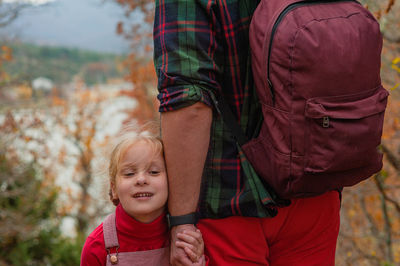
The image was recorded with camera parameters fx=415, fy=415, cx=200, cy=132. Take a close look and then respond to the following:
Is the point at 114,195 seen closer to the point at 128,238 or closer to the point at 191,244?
the point at 128,238

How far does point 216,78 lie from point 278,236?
1.92 ft

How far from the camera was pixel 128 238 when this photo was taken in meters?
1.50

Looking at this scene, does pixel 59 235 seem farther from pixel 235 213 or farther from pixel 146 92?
pixel 146 92

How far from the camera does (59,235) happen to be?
7.72m

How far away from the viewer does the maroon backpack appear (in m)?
1.18

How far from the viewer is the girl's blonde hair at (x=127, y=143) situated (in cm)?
152

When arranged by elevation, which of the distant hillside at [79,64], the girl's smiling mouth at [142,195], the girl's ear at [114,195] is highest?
the girl's smiling mouth at [142,195]

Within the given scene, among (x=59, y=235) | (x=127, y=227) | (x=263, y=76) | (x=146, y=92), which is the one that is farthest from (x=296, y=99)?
(x=146, y=92)

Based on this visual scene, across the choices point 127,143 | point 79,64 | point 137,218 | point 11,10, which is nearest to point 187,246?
point 137,218

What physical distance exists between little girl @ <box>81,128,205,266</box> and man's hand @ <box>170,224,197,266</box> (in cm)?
11

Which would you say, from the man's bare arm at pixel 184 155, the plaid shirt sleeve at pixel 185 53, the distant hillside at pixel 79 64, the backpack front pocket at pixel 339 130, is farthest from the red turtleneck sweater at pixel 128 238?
the distant hillside at pixel 79 64

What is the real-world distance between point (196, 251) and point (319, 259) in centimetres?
45

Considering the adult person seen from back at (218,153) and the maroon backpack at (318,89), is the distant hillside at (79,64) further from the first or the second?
the maroon backpack at (318,89)

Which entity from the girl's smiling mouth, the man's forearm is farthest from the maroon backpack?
the girl's smiling mouth
